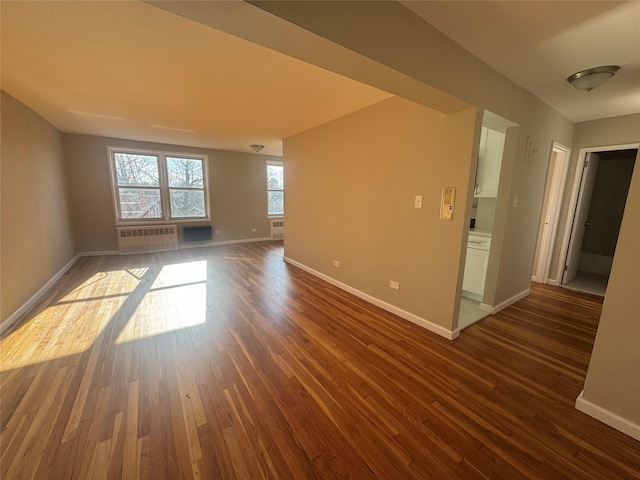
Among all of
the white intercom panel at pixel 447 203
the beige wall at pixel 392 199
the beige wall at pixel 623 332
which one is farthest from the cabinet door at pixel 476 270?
the beige wall at pixel 623 332

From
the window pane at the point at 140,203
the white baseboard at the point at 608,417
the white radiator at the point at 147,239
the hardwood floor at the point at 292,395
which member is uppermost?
the window pane at the point at 140,203

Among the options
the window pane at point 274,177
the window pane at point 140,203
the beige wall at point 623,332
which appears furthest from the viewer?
the window pane at point 274,177

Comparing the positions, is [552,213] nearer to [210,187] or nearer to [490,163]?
[490,163]

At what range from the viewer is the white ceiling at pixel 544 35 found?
1463 millimetres

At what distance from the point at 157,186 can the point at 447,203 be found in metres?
6.12

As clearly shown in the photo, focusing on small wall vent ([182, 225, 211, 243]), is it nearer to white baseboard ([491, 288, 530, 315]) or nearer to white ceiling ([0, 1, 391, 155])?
white ceiling ([0, 1, 391, 155])

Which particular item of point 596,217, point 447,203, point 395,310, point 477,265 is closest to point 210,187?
point 395,310

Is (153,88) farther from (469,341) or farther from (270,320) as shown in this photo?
(469,341)

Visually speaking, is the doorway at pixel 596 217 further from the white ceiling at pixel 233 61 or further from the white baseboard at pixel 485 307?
the white baseboard at pixel 485 307

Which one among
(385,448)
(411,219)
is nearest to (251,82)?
(411,219)

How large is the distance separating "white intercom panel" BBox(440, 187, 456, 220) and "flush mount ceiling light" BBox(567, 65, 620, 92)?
141cm

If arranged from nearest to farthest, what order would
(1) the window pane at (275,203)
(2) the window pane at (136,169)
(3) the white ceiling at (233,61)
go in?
1. (3) the white ceiling at (233,61)
2. (2) the window pane at (136,169)
3. (1) the window pane at (275,203)

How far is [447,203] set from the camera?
91.7 inches

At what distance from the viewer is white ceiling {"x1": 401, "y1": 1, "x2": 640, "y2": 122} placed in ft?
4.80
